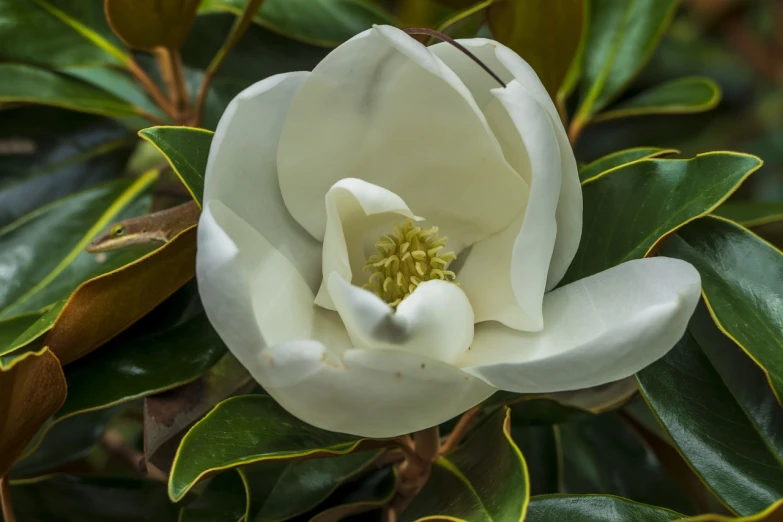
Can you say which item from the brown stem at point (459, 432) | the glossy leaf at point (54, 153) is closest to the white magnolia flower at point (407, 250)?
the brown stem at point (459, 432)

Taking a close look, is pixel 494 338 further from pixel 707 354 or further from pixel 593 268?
pixel 707 354

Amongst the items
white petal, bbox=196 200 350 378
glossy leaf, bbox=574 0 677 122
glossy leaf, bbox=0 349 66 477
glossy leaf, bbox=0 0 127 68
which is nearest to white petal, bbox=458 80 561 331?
white petal, bbox=196 200 350 378

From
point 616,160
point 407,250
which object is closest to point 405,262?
point 407,250

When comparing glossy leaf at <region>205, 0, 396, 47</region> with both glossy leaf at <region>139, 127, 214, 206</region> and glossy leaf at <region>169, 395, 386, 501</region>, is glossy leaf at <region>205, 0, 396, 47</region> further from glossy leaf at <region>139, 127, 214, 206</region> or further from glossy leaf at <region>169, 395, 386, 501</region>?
glossy leaf at <region>169, 395, 386, 501</region>

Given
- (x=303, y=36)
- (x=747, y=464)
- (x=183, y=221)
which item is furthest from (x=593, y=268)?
(x=303, y=36)

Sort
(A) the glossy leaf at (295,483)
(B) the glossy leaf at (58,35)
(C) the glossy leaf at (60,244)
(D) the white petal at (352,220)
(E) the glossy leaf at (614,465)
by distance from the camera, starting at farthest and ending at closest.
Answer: (E) the glossy leaf at (614,465), (B) the glossy leaf at (58,35), (C) the glossy leaf at (60,244), (A) the glossy leaf at (295,483), (D) the white petal at (352,220)

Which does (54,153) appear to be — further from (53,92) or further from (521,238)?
(521,238)

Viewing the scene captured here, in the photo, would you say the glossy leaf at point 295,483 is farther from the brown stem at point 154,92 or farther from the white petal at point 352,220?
the brown stem at point 154,92
